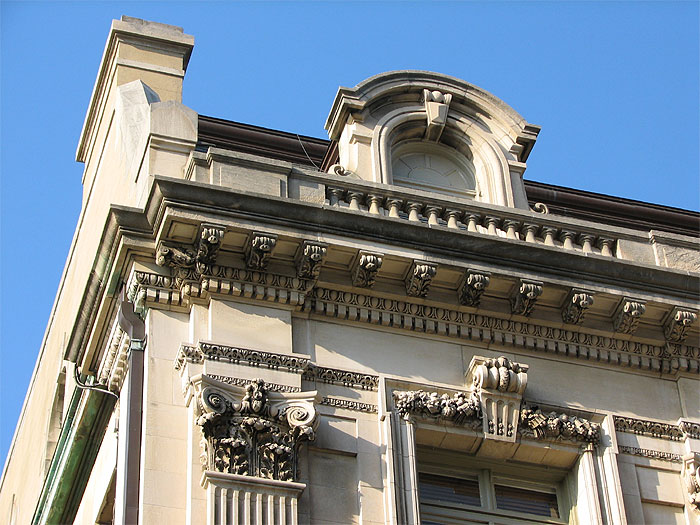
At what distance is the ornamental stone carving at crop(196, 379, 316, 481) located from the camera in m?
17.7

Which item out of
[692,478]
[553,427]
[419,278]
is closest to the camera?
[553,427]

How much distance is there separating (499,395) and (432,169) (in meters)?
4.76

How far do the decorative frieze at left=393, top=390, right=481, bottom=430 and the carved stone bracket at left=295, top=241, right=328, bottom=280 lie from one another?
1.73m

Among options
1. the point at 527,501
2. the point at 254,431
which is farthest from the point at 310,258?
the point at 527,501

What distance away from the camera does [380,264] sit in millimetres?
19734

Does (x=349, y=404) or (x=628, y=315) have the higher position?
(x=628, y=315)

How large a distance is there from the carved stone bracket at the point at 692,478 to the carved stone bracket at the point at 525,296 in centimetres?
259

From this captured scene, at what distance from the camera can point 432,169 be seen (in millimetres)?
23234

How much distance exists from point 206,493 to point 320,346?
274 centimetres

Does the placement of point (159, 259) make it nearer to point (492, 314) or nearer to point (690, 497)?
point (492, 314)

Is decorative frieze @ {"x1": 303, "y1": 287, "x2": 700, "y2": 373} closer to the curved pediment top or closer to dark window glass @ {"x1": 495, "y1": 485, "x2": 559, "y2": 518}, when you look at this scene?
dark window glass @ {"x1": 495, "y1": 485, "x2": 559, "y2": 518}

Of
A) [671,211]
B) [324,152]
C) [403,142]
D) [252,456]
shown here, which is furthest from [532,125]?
[252,456]

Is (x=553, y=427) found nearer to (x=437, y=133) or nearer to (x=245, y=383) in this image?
(x=245, y=383)

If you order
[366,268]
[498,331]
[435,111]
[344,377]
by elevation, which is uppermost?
[435,111]
